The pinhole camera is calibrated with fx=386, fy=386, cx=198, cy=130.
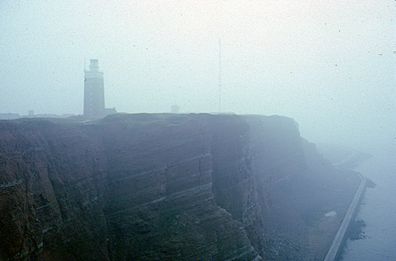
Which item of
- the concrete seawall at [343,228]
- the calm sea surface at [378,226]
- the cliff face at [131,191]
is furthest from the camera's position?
the calm sea surface at [378,226]

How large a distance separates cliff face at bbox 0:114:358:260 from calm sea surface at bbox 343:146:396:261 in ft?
27.8

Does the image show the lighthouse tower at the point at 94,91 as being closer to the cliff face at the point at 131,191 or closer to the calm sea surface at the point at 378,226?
the cliff face at the point at 131,191

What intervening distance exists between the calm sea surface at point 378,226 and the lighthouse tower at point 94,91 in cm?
3987

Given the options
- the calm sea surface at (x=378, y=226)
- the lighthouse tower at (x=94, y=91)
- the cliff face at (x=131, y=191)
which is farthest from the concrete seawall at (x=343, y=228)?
the lighthouse tower at (x=94, y=91)

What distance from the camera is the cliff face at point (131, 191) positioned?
2113 cm

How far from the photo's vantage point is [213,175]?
115 ft

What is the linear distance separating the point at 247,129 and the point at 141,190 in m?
16.1

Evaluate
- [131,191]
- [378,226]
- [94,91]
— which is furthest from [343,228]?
[94,91]

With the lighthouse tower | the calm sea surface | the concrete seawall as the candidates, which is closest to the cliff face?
the concrete seawall

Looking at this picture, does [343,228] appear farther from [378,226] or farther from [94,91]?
[94,91]

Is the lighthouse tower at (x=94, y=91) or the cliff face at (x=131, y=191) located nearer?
the cliff face at (x=131, y=191)

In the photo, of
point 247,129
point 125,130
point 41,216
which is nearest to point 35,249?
point 41,216

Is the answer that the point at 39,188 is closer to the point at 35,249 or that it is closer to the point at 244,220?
the point at 35,249

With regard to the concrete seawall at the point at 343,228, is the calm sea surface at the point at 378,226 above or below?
below
